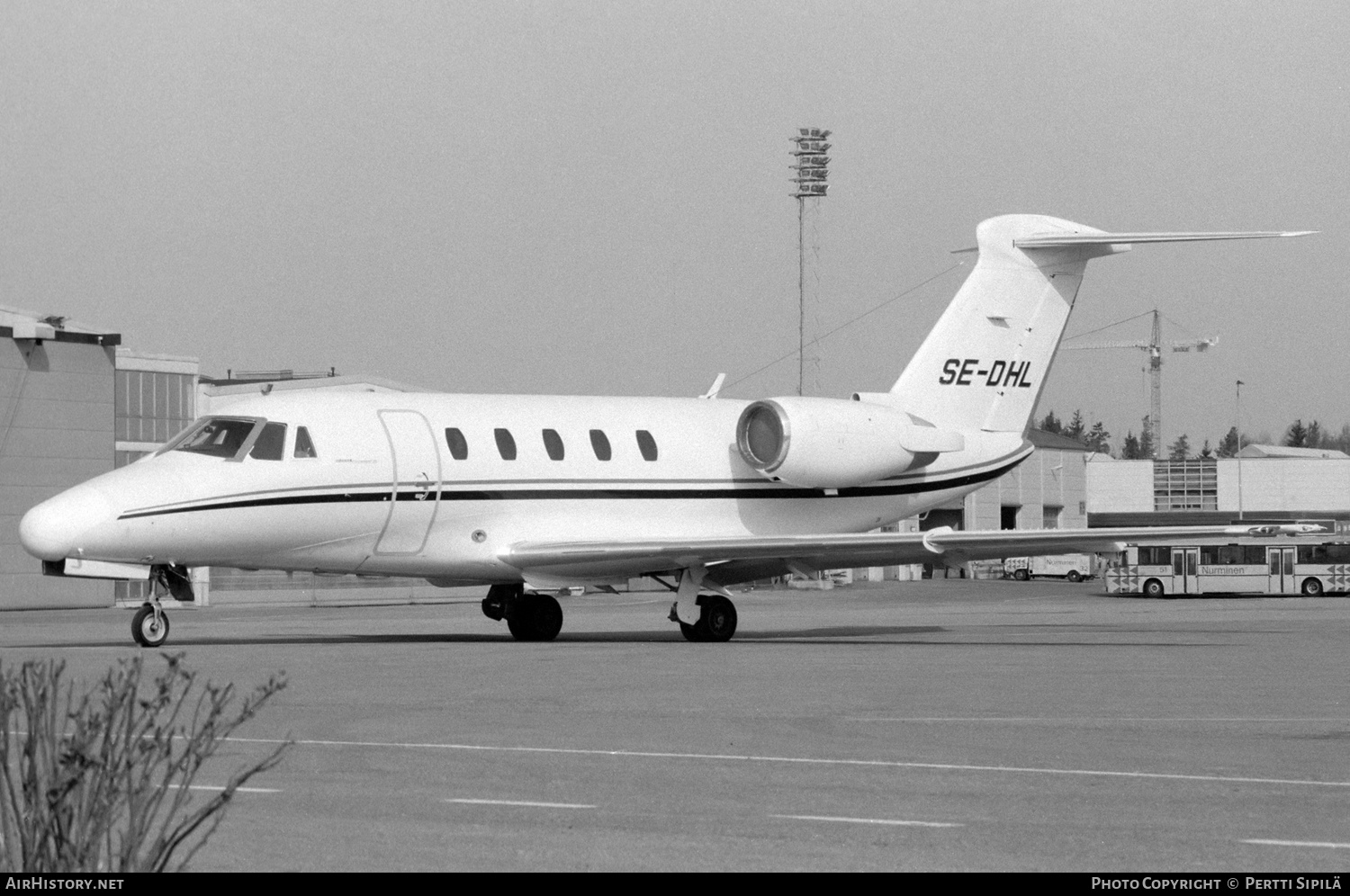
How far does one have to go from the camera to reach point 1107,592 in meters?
65.4

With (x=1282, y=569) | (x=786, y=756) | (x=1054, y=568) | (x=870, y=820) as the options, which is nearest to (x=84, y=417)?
(x=786, y=756)

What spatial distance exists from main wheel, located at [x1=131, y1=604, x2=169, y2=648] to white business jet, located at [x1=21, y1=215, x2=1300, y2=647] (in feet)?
0.10

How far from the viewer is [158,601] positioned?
21.0 meters

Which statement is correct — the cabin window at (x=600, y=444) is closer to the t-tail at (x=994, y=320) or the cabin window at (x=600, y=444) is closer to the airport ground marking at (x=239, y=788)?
the t-tail at (x=994, y=320)

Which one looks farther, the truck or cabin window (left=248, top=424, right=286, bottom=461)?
the truck

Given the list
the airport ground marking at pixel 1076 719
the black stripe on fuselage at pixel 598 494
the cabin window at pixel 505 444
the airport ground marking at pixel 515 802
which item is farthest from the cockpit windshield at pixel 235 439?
the airport ground marking at pixel 515 802

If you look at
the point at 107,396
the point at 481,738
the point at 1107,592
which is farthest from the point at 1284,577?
the point at 481,738

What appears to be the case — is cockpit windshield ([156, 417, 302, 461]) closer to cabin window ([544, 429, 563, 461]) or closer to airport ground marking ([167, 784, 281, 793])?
cabin window ([544, 429, 563, 461])

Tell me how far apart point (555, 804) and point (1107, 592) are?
192ft

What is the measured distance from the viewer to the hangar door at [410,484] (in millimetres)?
22906

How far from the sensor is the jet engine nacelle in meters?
25.4

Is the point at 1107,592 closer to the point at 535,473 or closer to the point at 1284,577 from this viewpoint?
the point at 1284,577

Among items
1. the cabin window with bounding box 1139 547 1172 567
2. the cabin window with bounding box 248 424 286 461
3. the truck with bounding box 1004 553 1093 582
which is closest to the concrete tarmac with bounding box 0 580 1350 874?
the cabin window with bounding box 248 424 286 461
